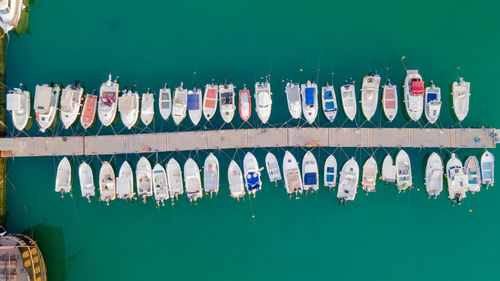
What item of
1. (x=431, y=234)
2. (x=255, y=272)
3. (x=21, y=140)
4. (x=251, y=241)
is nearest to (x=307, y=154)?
(x=251, y=241)

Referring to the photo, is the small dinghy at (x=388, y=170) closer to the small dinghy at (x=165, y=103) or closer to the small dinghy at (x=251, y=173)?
the small dinghy at (x=251, y=173)

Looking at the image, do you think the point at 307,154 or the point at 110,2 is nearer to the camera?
the point at 307,154

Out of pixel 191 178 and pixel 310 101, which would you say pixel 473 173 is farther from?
pixel 191 178

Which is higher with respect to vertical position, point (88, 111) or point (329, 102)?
point (329, 102)

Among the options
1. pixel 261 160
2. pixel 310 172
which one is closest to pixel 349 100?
pixel 310 172

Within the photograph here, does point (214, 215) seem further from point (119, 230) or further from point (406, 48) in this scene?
point (406, 48)

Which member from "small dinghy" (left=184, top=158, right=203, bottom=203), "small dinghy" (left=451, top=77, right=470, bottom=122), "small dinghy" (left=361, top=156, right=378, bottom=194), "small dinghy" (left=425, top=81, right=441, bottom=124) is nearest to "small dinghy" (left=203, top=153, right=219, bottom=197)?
"small dinghy" (left=184, top=158, right=203, bottom=203)
